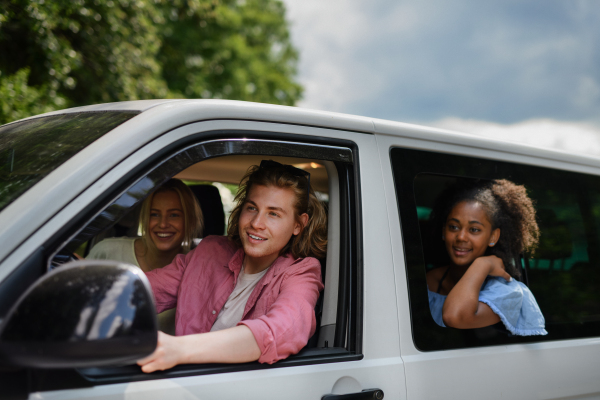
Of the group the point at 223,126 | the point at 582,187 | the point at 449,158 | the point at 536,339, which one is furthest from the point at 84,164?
the point at 582,187

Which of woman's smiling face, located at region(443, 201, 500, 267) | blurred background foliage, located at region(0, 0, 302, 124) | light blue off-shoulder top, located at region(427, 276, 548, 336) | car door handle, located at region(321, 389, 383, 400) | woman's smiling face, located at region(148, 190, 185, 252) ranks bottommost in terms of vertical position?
car door handle, located at region(321, 389, 383, 400)

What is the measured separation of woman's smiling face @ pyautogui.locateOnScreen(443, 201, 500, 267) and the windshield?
1421 mm

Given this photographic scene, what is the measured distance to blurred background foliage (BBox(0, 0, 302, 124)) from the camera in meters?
6.08

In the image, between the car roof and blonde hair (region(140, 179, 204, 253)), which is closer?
the car roof

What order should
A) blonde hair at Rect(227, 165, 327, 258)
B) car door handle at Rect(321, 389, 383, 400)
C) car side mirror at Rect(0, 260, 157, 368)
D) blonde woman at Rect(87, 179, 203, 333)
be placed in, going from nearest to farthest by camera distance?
car side mirror at Rect(0, 260, 157, 368) → car door handle at Rect(321, 389, 383, 400) → blonde hair at Rect(227, 165, 327, 258) → blonde woman at Rect(87, 179, 203, 333)

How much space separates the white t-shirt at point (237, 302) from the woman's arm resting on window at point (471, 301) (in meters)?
0.73

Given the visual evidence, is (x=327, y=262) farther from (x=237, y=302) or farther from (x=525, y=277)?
(x=525, y=277)

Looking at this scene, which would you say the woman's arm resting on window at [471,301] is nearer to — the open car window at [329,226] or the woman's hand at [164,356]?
the open car window at [329,226]

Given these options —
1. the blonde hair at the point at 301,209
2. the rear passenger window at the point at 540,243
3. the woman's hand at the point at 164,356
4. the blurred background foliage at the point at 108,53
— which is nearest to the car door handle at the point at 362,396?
the rear passenger window at the point at 540,243

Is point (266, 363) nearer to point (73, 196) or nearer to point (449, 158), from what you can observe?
point (73, 196)

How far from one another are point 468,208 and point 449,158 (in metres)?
0.34

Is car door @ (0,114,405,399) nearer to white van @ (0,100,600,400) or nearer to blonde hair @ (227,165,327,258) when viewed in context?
white van @ (0,100,600,400)

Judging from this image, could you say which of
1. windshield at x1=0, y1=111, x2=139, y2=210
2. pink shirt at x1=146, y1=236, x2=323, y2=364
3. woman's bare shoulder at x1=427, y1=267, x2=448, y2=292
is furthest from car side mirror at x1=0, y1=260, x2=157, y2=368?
woman's bare shoulder at x1=427, y1=267, x2=448, y2=292

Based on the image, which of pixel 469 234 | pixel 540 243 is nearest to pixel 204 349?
pixel 469 234
